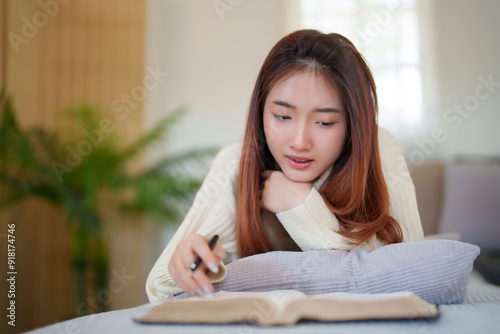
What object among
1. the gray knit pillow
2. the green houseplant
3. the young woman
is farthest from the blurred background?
the gray knit pillow

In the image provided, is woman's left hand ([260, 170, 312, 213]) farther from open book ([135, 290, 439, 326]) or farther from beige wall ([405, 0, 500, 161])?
beige wall ([405, 0, 500, 161])

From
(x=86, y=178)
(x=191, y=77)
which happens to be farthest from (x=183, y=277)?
(x=191, y=77)

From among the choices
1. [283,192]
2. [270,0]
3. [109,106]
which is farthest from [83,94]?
[283,192]

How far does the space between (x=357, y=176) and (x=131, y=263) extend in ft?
8.20

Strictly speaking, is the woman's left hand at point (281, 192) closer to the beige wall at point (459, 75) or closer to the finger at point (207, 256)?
the finger at point (207, 256)

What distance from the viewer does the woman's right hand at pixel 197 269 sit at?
76 centimetres

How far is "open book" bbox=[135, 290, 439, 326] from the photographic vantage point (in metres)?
0.60

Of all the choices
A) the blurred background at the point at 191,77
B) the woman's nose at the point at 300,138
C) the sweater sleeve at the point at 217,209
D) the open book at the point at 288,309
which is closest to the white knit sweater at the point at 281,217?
the sweater sleeve at the point at 217,209

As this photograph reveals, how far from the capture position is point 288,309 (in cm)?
62

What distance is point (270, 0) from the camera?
10.8 ft

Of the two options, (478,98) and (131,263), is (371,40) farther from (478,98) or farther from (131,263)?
(131,263)

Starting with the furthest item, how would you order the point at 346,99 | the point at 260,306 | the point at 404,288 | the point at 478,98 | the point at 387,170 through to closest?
the point at 478,98 → the point at 387,170 → the point at 346,99 → the point at 404,288 → the point at 260,306

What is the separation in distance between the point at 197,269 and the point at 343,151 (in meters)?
0.53

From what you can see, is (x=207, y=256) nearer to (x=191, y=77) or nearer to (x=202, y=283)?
(x=202, y=283)
